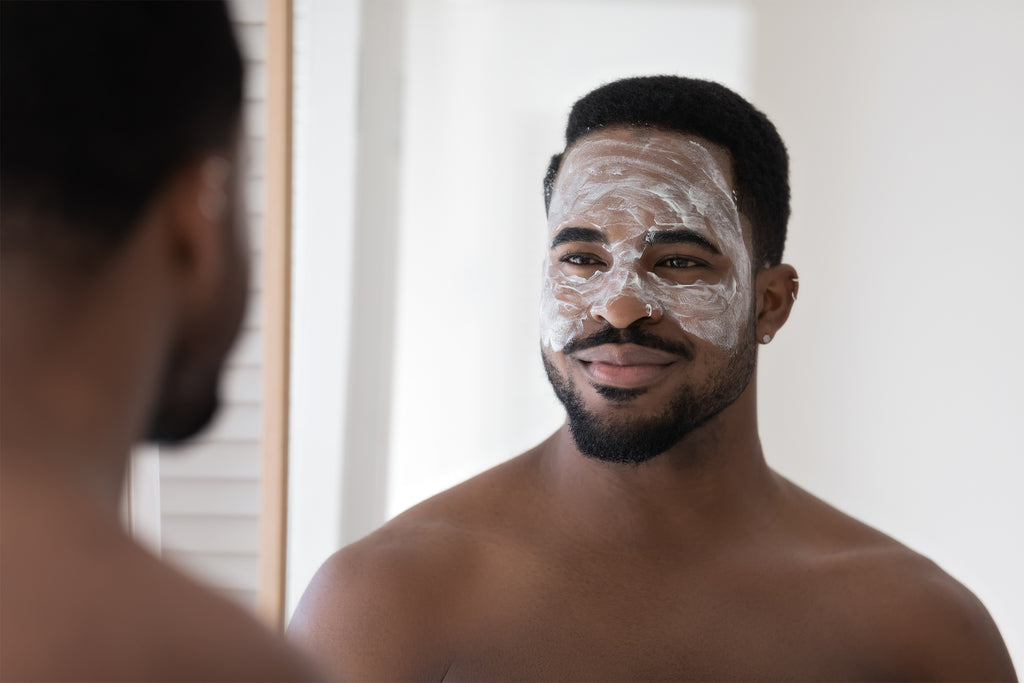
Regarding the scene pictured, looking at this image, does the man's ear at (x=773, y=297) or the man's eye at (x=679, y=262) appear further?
the man's ear at (x=773, y=297)

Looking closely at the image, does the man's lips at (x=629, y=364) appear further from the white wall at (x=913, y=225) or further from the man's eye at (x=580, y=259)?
the white wall at (x=913, y=225)

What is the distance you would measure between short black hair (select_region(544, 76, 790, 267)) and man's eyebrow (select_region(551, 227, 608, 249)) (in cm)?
16

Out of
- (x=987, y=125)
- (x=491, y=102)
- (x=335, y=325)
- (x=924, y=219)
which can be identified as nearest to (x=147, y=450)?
(x=335, y=325)

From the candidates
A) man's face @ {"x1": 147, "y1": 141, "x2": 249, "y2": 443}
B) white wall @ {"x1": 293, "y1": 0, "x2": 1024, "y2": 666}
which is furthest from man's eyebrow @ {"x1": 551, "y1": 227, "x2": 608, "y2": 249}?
man's face @ {"x1": 147, "y1": 141, "x2": 249, "y2": 443}

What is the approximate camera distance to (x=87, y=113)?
0.71 metres

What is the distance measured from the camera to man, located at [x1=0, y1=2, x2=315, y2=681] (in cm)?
69

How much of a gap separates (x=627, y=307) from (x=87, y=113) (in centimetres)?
86

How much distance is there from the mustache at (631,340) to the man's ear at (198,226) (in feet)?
2.55

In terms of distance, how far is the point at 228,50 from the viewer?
2.50 ft

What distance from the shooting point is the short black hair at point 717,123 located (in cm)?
155

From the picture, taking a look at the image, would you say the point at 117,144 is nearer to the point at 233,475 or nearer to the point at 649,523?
the point at 649,523

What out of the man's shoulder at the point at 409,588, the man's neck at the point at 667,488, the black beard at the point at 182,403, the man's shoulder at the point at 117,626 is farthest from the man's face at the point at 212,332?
the man's neck at the point at 667,488

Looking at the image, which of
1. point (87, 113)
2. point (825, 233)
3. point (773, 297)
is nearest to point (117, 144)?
point (87, 113)

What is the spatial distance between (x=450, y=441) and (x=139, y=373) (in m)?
1.29
